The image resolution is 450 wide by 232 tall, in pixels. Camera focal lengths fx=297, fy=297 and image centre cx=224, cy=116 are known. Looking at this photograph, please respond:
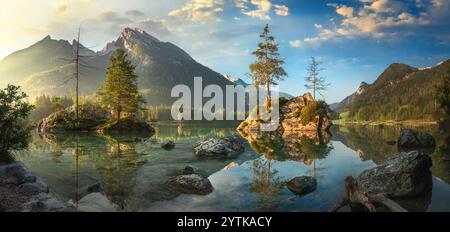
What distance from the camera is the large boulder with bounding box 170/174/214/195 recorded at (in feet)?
36.9

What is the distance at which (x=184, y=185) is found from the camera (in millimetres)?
11820

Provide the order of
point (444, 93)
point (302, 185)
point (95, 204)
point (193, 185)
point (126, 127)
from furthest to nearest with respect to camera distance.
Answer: point (444, 93), point (126, 127), point (193, 185), point (302, 185), point (95, 204)

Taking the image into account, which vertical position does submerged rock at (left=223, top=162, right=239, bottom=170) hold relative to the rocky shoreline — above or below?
below

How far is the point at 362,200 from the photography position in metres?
8.30

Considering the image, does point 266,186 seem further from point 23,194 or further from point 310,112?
point 310,112

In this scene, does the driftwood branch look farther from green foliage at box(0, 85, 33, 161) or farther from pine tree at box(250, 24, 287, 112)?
pine tree at box(250, 24, 287, 112)

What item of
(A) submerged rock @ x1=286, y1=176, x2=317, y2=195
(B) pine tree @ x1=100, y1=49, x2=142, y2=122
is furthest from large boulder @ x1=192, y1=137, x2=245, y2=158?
(B) pine tree @ x1=100, y1=49, x2=142, y2=122

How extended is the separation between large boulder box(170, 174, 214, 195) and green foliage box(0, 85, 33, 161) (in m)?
6.74

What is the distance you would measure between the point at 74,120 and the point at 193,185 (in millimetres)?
51149

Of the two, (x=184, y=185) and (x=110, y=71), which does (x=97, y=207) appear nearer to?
(x=184, y=185)

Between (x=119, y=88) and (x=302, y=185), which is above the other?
(x=119, y=88)

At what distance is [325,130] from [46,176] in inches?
1960

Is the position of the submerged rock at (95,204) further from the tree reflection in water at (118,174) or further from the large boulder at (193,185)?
the large boulder at (193,185)

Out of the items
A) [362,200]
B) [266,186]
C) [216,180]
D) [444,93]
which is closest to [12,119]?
[216,180]
